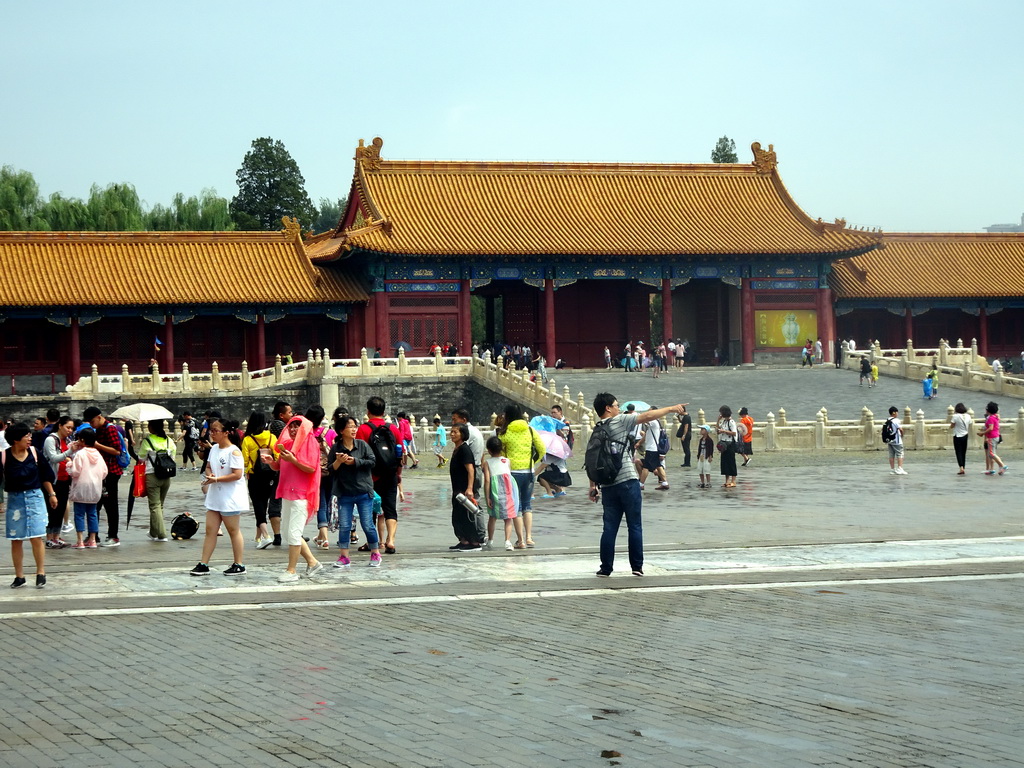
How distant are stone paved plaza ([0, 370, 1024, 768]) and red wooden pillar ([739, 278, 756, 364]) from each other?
116 feet

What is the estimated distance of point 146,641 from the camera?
9781mm

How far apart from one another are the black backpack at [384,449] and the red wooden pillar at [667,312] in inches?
1410

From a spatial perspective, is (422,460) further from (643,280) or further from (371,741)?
(371,741)

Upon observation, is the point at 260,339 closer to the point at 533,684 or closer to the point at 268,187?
the point at 268,187

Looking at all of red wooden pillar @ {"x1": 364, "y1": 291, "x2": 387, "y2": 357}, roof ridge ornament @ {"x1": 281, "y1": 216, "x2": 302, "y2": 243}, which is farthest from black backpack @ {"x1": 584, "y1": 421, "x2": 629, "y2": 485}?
roof ridge ornament @ {"x1": 281, "y1": 216, "x2": 302, "y2": 243}

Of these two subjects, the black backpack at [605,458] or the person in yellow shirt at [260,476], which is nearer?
the black backpack at [605,458]

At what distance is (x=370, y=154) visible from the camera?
174ft

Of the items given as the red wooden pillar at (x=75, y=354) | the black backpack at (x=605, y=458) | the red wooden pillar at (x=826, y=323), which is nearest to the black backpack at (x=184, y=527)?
the black backpack at (x=605, y=458)

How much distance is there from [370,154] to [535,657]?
45348 mm

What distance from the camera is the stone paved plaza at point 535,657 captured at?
7.01 m

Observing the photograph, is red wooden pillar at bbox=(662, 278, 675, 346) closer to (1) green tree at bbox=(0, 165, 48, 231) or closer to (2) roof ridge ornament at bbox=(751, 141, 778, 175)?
(2) roof ridge ornament at bbox=(751, 141, 778, 175)

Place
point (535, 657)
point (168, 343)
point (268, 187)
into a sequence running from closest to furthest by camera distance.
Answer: point (535, 657), point (168, 343), point (268, 187)

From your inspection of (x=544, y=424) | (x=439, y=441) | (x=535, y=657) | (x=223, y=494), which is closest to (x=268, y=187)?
(x=439, y=441)

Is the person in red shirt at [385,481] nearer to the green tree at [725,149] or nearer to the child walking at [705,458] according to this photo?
the child walking at [705,458]
